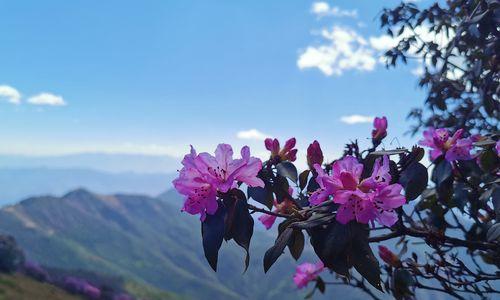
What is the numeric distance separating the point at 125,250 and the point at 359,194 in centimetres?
16894

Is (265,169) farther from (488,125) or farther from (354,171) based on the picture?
(488,125)

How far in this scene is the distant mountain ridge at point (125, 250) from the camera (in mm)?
128875

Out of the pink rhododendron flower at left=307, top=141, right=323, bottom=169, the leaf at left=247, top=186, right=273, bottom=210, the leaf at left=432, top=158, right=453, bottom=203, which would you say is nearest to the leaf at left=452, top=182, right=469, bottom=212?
the leaf at left=432, top=158, right=453, bottom=203

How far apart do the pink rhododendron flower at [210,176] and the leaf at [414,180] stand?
0.62 metres

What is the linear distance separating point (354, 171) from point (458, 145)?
2.93 feet

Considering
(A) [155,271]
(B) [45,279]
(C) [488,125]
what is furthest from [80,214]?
(C) [488,125]

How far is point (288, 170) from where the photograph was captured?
2131 mm

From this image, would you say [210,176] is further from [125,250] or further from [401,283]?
[125,250]

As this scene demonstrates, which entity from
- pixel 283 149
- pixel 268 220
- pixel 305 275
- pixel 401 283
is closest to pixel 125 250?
pixel 305 275

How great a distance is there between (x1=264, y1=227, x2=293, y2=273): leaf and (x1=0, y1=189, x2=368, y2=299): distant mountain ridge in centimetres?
12729

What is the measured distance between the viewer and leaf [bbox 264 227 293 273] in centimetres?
158

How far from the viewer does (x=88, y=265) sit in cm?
12544

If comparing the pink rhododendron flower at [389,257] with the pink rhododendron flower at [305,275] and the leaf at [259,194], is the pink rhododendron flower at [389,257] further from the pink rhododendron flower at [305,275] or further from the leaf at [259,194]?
the leaf at [259,194]

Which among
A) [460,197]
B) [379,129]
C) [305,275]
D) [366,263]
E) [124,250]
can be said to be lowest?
[305,275]
